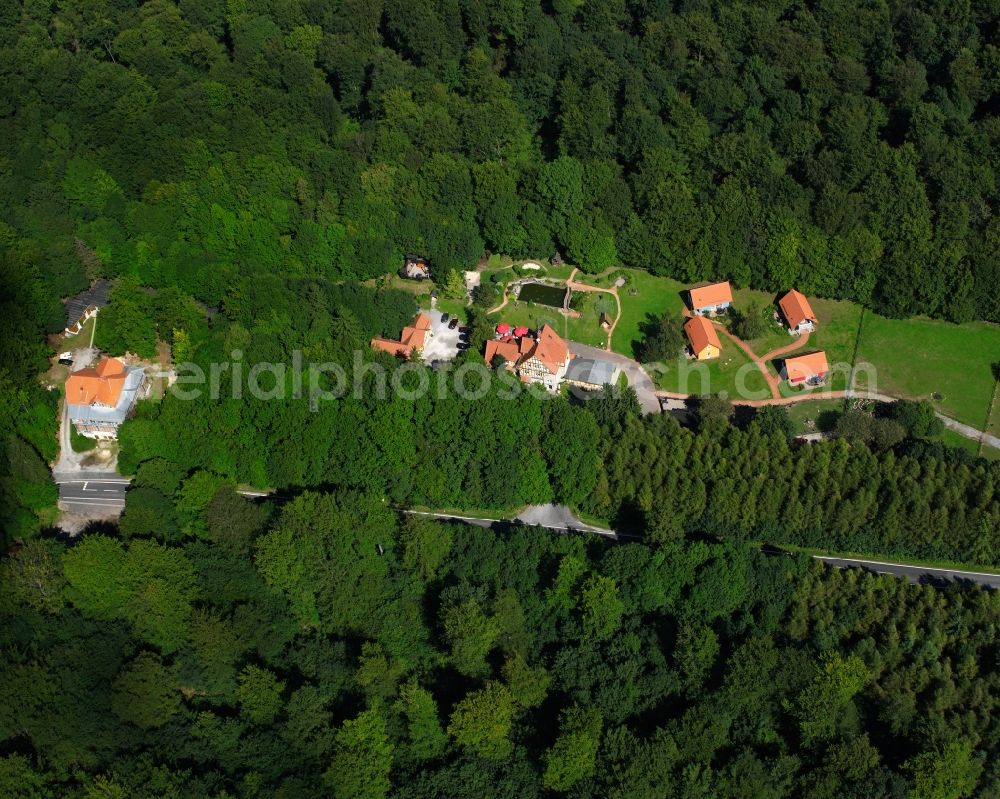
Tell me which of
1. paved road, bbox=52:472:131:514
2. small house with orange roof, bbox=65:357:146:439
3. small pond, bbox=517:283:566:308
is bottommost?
paved road, bbox=52:472:131:514

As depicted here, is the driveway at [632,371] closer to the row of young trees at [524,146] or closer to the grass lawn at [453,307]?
the row of young trees at [524,146]

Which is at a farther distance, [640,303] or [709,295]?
[640,303]

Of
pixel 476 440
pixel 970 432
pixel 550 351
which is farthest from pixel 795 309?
pixel 476 440

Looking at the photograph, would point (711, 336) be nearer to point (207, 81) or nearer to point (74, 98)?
point (207, 81)

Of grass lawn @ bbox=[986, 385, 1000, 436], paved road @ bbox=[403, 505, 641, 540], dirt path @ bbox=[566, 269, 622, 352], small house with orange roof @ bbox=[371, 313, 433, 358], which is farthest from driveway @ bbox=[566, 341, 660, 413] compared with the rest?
grass lawn @ bbox=[986, 385, 1000, 436]

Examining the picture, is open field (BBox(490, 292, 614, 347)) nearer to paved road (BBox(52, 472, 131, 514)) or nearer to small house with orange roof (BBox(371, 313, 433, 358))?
small house with orange roof (BBox(371, 313, 433, 358))

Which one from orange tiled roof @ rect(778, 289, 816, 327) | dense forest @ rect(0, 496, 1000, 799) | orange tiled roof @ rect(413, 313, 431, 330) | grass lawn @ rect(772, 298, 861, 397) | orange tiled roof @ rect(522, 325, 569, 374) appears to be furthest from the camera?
orange tiled roof @ rect(413, 313, 431, 330)

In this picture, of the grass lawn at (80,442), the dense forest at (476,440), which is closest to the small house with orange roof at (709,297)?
the dense forest at (476,440)

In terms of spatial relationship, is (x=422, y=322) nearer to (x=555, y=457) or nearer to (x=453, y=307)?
(x=453, y=307)
